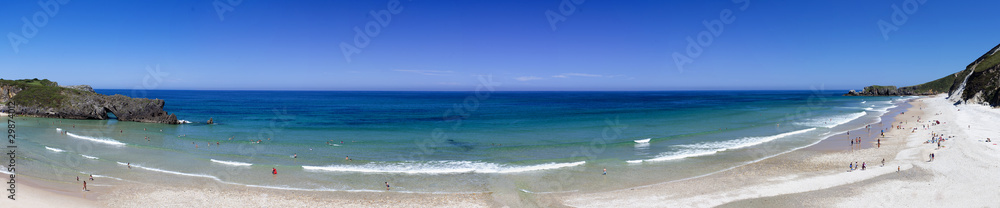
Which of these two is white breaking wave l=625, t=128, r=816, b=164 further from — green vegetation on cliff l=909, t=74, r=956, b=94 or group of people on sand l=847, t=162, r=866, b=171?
green vegetation on cliff l=909, t=74, r=956, b=94

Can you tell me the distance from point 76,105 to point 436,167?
60.8m

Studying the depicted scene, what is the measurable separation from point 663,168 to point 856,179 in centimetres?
946

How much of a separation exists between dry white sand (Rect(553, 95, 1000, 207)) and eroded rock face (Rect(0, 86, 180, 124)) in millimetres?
57173

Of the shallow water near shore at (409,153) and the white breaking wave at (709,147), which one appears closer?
the shallow water near shore at (409,153)

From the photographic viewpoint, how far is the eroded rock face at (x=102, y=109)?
Answer: 5191 cm

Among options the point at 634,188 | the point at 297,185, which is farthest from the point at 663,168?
the point at 297,185

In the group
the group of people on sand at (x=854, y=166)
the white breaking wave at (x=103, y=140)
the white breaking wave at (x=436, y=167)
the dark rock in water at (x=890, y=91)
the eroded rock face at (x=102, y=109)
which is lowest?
the white breaking wave at (x=436, y=167)

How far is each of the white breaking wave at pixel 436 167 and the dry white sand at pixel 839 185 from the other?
6.16m

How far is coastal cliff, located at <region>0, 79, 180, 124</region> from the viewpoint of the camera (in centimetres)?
5219

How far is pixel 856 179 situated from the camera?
2159cm

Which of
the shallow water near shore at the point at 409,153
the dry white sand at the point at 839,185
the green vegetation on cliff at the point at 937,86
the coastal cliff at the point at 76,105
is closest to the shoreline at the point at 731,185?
the dry white sand at the point at 839,185

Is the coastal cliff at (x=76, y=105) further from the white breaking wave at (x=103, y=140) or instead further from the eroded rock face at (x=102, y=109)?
the white breaking wave at (x=103, y=140)

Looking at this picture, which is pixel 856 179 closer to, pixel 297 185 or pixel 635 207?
pixel 635 207

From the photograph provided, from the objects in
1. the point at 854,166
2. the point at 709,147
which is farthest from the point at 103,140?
the point at 854,166
